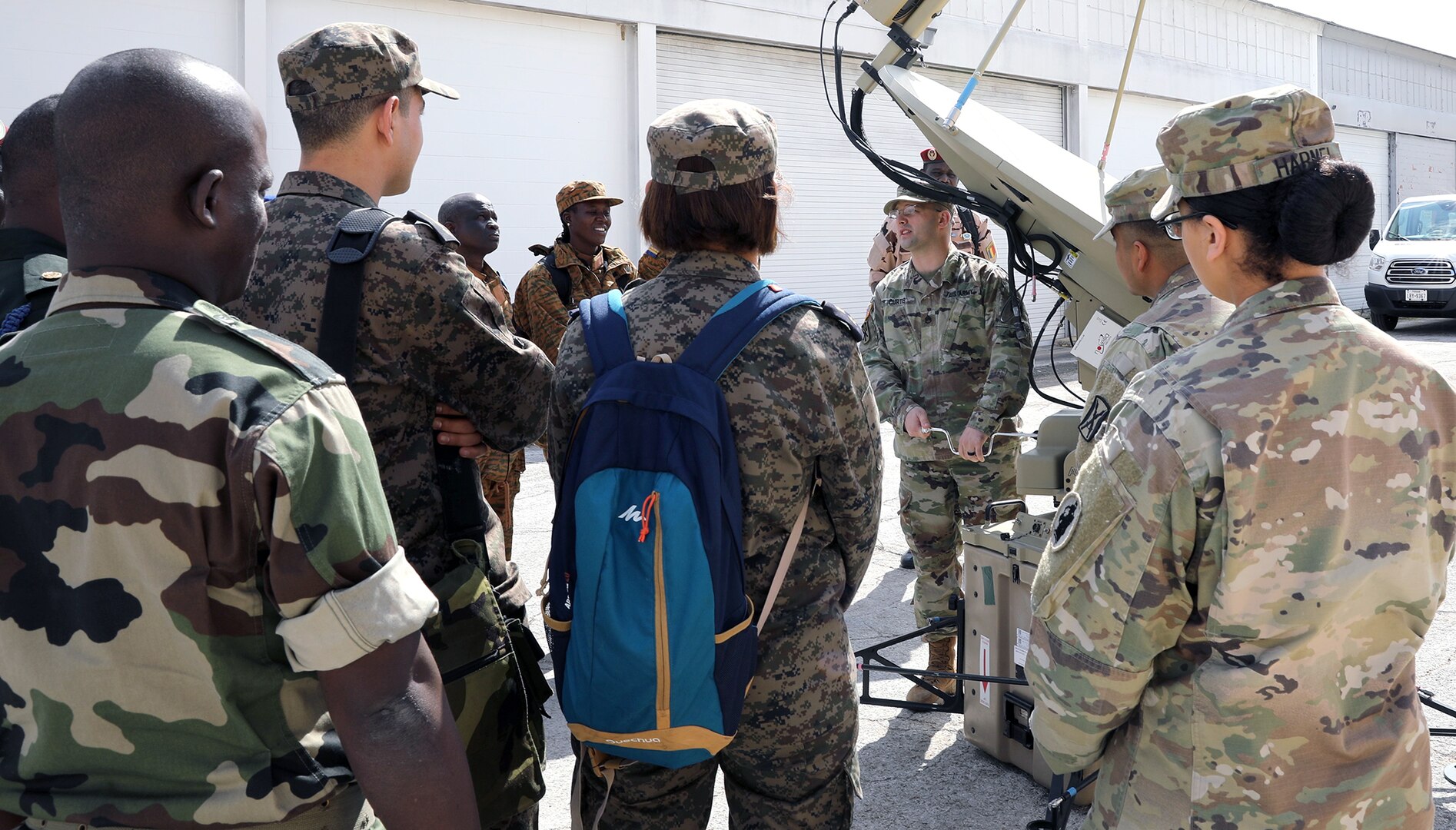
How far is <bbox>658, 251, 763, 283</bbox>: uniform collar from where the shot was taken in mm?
2303

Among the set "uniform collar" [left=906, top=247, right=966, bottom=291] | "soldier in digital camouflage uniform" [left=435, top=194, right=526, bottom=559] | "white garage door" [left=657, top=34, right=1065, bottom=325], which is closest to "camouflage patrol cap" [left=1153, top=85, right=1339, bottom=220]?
"uniform collar" [left=906, top=247, right=966, bottom=291]

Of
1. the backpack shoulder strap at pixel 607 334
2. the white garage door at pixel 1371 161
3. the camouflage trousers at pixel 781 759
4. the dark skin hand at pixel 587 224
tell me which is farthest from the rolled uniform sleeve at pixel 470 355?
the white garage door at pixel 1371 161

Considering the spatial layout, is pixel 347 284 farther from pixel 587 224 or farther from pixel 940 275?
pixel 587 224

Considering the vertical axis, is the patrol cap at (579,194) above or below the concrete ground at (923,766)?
above

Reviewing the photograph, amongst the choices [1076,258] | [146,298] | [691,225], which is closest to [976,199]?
[1076,258]

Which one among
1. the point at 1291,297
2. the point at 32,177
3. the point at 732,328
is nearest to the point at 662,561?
the point at 732,328

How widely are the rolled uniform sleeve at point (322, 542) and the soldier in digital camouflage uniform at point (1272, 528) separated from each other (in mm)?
1028

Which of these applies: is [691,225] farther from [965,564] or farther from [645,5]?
[645,5]

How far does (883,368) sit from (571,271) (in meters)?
2.09

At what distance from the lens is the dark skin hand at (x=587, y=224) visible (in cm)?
627

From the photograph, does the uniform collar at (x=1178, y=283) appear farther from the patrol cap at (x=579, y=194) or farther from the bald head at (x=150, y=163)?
the patrol cap at (x=579, y=194)

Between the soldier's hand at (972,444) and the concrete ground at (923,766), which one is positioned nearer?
the concrete ground at (923,766)

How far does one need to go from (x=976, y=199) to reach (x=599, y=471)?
1.98m

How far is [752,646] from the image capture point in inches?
87.7
